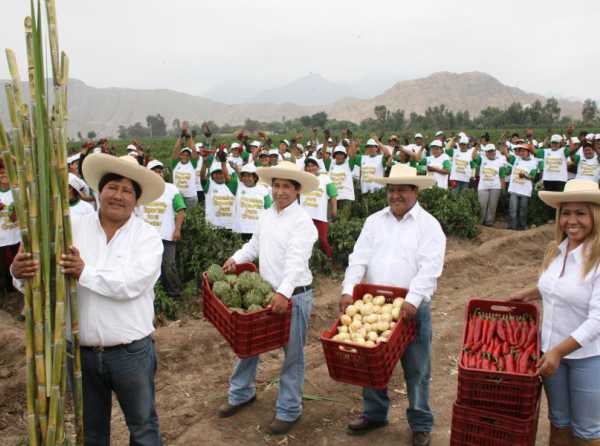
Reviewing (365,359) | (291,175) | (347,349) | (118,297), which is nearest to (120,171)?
(118,297)

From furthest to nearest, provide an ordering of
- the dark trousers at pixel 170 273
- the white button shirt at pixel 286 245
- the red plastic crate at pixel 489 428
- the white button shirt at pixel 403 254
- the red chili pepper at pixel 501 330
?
the dark trousers at pixel 170 273 → the white button shirt at pixel 286 245 → the white button shirt at pixel 403 254 → the red chili pepper at pixel 501 330 → the red plastic crate at pixel 489 428

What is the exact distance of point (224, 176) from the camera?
8789 mm

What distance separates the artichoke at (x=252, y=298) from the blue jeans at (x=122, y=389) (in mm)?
1006

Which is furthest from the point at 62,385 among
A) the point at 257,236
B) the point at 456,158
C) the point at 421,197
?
the point at 456,158

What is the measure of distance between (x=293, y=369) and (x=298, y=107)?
7404 inches

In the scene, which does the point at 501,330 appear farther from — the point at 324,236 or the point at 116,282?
the point at 324,236

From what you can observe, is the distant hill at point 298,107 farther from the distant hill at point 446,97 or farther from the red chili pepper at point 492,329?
the red chili pepper at point 492,329

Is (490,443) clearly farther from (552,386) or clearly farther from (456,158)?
(456,158)

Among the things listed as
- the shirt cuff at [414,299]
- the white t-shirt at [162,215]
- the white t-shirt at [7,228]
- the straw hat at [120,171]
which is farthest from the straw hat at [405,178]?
the white t-shirt at [7,228]

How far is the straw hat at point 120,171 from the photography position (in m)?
3.07

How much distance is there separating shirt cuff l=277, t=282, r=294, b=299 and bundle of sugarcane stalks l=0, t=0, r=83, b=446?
70.6 inches

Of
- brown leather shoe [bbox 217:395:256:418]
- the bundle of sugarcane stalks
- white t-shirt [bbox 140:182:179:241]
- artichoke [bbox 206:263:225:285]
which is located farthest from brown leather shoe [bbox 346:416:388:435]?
white t-shirt [bbox 140:182:179:241]

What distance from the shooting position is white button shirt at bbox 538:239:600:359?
316cm

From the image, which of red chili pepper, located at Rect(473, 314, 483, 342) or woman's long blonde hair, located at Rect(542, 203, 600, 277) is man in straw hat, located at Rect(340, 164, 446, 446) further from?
woman's long blonde hair, located at Rect(542, 203, 600, 277)
